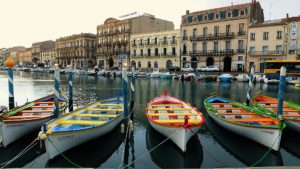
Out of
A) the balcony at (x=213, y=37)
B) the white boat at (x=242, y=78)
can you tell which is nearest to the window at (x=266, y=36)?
the balcony at (x=213, y=37)

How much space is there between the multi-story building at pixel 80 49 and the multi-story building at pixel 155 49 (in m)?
25.2

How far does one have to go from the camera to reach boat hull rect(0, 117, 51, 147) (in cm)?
1174

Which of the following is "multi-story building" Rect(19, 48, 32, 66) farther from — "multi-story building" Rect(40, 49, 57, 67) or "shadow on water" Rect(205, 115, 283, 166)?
"shadow on water" Rect(205, 115, 283, 166)

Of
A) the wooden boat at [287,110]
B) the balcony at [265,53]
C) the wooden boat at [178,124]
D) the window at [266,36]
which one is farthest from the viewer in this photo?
the window at [266,36]

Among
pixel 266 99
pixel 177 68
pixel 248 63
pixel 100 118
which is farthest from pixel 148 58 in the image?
pixel 100 118

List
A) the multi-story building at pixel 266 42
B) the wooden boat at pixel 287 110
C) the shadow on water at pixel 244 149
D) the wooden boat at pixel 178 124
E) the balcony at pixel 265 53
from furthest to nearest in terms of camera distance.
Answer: the balcony at pixel 265 53, the multi-story building at pixel 266 42, the wooden boat at pixel 287 110, the shadow on water at pixel 244 149, the wooden boat at pixel 178 124

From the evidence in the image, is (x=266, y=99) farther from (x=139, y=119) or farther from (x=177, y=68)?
(x=177, y=68)

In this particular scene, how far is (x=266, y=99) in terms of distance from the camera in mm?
20000

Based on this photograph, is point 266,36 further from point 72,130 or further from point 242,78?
point 72,130

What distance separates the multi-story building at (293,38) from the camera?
47375 millimetres

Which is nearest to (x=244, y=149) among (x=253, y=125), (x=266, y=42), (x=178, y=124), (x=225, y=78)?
(x=253, y=125)

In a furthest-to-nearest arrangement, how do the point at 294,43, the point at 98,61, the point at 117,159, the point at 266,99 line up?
1. the point at 98,61
2. the point at 294,43
3. the point at 266,99
4. the point at 117,159

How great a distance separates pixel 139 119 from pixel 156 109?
318 cm

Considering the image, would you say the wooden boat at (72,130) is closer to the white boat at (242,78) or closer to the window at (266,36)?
the white boat at (242,78)
